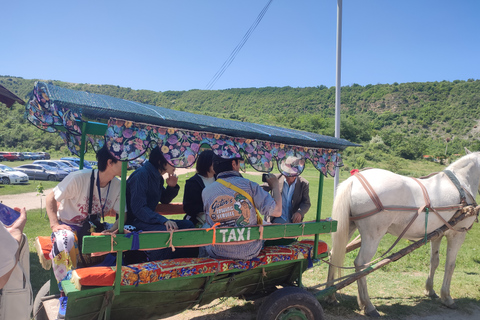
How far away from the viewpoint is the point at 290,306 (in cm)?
319

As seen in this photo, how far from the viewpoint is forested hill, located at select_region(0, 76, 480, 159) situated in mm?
56312

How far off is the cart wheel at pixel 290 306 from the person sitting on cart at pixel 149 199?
3.08 feet

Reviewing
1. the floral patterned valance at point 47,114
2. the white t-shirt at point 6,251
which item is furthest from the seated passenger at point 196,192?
the white t-shirt at point 6,251

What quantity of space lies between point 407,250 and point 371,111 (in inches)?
3519

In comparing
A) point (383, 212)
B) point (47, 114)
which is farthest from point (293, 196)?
point (47, 114)

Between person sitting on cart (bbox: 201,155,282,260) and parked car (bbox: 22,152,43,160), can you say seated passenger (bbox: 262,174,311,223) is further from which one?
parked car (bbox: 22,152,43,160)

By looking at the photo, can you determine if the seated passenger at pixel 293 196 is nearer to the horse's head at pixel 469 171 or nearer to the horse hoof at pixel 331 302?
the horse hoof at pixel 331 302

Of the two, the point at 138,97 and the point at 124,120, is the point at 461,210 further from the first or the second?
the point at 138,97

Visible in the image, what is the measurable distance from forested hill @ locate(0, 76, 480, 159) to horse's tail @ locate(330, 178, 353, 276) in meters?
47.2

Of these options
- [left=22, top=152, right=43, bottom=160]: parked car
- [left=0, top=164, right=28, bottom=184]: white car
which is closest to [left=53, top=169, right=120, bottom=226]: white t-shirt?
[left=0, top=164, right=28, bottom=184]: white car

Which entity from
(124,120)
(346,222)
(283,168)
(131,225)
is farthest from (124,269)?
(346,222)

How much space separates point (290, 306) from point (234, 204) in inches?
45.7

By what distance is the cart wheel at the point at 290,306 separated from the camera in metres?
3.13

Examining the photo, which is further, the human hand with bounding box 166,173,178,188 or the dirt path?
the dirt path
